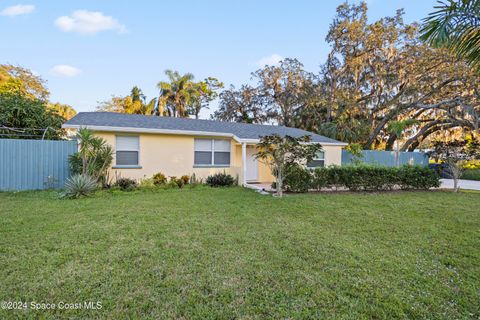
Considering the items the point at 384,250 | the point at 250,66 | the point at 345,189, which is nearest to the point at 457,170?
the point at 345,189

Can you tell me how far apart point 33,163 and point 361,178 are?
13061 mm

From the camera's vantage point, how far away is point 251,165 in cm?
1273

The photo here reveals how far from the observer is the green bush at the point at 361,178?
9461mm

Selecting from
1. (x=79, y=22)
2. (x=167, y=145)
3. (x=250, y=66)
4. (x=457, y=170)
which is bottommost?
(x=457, y=170)

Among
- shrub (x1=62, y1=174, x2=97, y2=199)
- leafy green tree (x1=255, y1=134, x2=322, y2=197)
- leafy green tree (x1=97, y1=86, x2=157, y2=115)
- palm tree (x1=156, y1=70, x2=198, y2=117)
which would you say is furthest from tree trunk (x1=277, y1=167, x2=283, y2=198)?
palm tree (x1=156, y1=70, x2=198, y2=117)

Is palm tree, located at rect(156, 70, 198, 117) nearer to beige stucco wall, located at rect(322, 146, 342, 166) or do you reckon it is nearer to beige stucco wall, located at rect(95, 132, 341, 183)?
beige stucco wall, located at rect(95, 132, 341, 183)

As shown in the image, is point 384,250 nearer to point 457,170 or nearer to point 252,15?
point 457,170

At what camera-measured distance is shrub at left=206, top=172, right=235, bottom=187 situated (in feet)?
35.6

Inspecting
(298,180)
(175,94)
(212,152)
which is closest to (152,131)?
(212,152)

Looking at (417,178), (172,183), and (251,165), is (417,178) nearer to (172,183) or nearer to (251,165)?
(251,165)

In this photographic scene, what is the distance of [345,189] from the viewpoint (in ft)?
34.6

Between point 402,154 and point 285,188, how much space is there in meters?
14.0

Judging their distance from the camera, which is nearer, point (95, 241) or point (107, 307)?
point (107, 307)

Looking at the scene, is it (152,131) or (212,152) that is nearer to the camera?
(152,131)
